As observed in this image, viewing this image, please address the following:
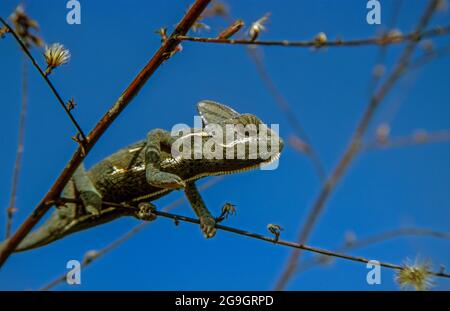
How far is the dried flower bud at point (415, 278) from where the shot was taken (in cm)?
259

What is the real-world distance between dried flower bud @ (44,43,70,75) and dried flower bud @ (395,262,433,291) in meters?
1.73

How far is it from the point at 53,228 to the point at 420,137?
2371 mm

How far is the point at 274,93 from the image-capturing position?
11.7 feet

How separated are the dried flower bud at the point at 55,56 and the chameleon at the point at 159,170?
0.66m

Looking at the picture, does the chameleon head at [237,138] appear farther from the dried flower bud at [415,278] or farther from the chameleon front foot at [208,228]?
the dried flower bud at [415,278]

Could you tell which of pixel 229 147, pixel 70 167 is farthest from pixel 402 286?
pixel 70 167

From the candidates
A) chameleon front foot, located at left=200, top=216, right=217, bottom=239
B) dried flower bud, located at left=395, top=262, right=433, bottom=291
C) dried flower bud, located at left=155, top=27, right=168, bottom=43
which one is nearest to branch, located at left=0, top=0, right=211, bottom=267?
dried flower bud, located at left=155, top=27, right=168, bottom=43

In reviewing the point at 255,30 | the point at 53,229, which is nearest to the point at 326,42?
the point at 255,30

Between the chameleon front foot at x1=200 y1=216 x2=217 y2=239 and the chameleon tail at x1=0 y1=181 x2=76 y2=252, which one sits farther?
the chameleon tail at x1=0 y1=181 x2=76 y2=252

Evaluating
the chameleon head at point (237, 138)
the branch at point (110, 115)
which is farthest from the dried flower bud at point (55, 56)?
the chameleon head at point (237, 138)

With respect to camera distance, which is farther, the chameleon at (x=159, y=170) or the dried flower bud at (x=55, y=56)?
the chameleon at (x=159, y=170)

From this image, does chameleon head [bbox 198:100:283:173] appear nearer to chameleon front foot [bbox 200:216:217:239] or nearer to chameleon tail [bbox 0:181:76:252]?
chameleon front foot [bbox 200:216:217:239]

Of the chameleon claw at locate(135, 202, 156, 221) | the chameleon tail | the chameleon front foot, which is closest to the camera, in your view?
the chameleon claw at locate(135, 202, 156, 221)

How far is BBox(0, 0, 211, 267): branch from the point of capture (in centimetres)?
231
